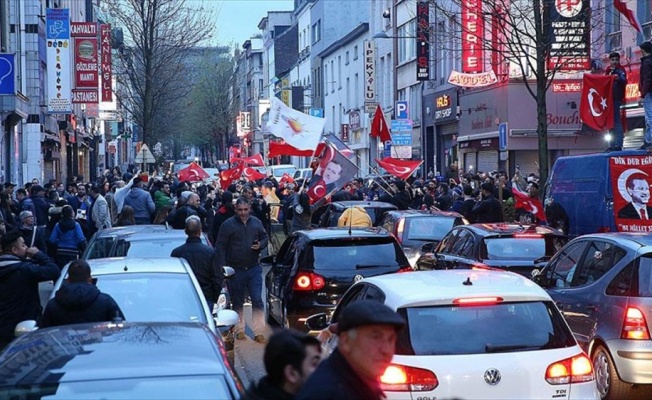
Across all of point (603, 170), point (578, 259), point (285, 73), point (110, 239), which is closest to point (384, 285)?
point (578, 259)

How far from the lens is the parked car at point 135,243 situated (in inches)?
519

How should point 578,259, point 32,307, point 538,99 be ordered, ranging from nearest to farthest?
point 32,307, point 578,259, point 538,99

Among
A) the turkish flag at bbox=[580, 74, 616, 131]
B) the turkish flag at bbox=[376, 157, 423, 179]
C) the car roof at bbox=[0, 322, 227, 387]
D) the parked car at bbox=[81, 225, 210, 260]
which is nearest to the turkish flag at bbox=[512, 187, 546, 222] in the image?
the turkish flag at bbox=[580, 74, 616, 131]

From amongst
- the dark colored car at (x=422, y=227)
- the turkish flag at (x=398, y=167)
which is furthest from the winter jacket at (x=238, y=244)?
the turkish flag at (x=398, y=167)

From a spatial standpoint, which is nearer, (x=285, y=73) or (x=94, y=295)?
(x=94, y=295)

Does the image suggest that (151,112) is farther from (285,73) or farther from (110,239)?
(285,73)

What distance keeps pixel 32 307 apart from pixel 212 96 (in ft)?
305

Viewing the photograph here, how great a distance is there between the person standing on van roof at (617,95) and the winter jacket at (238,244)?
8127 mm

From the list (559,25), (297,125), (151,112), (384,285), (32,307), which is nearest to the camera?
(384,285)

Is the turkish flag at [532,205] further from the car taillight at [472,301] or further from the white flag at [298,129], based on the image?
the car taillight at [472,301]

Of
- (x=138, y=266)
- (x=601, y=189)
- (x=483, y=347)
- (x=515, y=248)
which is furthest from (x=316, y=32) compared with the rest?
(x=483, y=347)

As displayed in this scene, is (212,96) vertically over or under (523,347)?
over

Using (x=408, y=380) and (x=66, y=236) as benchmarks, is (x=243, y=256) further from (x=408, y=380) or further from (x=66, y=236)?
(x=408, y=380)

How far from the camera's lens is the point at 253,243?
1441cm
